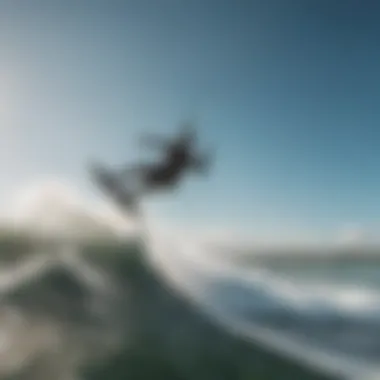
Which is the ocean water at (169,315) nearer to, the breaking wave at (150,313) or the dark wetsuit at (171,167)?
the breaking wave at (150,313)

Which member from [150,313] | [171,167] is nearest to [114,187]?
[171,167]

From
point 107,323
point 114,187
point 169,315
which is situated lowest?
point 107,323

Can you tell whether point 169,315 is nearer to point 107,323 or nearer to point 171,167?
point 107,323

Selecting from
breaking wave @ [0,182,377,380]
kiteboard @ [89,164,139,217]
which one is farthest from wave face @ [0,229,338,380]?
kiteboard @ [89,164,139,217]

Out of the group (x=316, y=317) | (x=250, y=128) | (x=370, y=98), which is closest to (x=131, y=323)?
(x=316, y=317)

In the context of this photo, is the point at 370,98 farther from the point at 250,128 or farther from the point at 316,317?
the point at 316,317

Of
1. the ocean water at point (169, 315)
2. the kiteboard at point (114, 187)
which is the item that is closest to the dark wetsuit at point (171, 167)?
the kiteboard at point (114, 187)

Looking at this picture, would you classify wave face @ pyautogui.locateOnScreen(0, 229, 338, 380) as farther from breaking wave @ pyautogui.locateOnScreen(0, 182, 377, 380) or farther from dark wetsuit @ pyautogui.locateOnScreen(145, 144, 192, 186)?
dark wetsuit @ pyautogui.locateOnScreen(145, 144, 192, 186)
